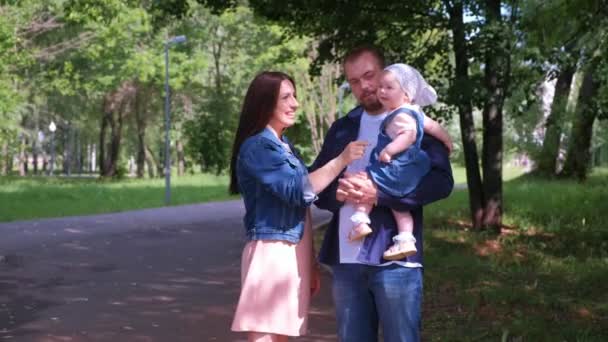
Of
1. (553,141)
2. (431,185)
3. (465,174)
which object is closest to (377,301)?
(431,185)

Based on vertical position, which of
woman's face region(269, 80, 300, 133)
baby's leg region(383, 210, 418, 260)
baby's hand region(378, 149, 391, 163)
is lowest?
baby's leg region(383, 210, 418, 260)

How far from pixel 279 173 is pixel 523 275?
23.8 ft

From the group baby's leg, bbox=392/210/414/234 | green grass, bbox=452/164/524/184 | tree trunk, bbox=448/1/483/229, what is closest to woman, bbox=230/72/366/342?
baby's leg, bbox=392/210/414/234

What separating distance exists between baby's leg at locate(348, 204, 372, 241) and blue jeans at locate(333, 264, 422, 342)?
0.52ft

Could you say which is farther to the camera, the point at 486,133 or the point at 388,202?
the point at 486,133

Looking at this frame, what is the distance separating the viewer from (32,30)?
106ft

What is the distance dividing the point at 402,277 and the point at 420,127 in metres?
0.56

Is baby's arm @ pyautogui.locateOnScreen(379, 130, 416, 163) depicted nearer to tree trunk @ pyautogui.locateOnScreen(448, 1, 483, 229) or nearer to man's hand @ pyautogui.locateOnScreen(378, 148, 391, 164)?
man's hand @ pyautogui.locateOnScreen(378, 148, 391, 164)

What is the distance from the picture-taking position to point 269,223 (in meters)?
3.80

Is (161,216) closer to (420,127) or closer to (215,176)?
(420,127)

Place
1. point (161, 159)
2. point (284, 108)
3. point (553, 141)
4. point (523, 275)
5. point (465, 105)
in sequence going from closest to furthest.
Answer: point (284, 108) → point (523, 275) → point (465, 105) → point (553, 141) → point (161, 159)

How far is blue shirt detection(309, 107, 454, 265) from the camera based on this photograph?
3605 mm

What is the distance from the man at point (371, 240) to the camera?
11.9ft

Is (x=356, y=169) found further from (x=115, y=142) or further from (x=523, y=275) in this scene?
(x=115, y=142)
